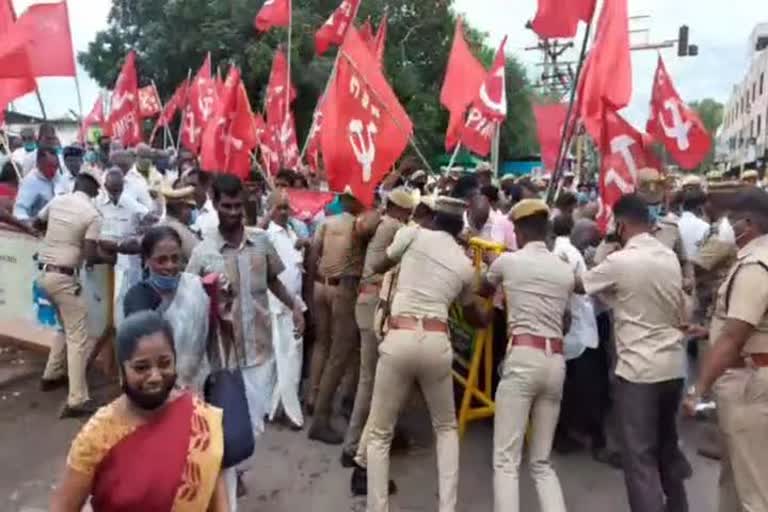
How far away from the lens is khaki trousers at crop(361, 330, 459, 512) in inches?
174

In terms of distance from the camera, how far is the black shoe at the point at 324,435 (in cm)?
593

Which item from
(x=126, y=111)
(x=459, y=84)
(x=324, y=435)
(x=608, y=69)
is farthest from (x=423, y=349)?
(x=126, y=111)

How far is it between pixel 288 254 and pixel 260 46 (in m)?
20.4

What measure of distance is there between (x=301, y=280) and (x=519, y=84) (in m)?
35.1

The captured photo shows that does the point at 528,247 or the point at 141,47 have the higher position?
the point at 141,47

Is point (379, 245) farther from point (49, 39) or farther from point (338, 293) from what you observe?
point (49, 39)

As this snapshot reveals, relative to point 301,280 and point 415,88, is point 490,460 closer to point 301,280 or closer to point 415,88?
point 301,280

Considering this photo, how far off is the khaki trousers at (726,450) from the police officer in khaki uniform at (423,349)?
1307 mm

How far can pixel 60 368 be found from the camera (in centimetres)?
693

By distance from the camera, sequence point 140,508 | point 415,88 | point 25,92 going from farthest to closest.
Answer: point 415,88 → point 25,92 → point 140,508

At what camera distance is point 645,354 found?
435 cm

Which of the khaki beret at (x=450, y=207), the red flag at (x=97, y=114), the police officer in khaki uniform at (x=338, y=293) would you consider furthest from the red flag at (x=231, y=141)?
the red flag at (x=97, y=114)

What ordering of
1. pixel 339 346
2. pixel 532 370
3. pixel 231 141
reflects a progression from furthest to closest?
1. pixel 231 141
2. pixel 339 346
3. pixel 532 370

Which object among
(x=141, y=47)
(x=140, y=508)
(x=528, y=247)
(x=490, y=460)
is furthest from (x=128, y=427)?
(x=141, y=47)
